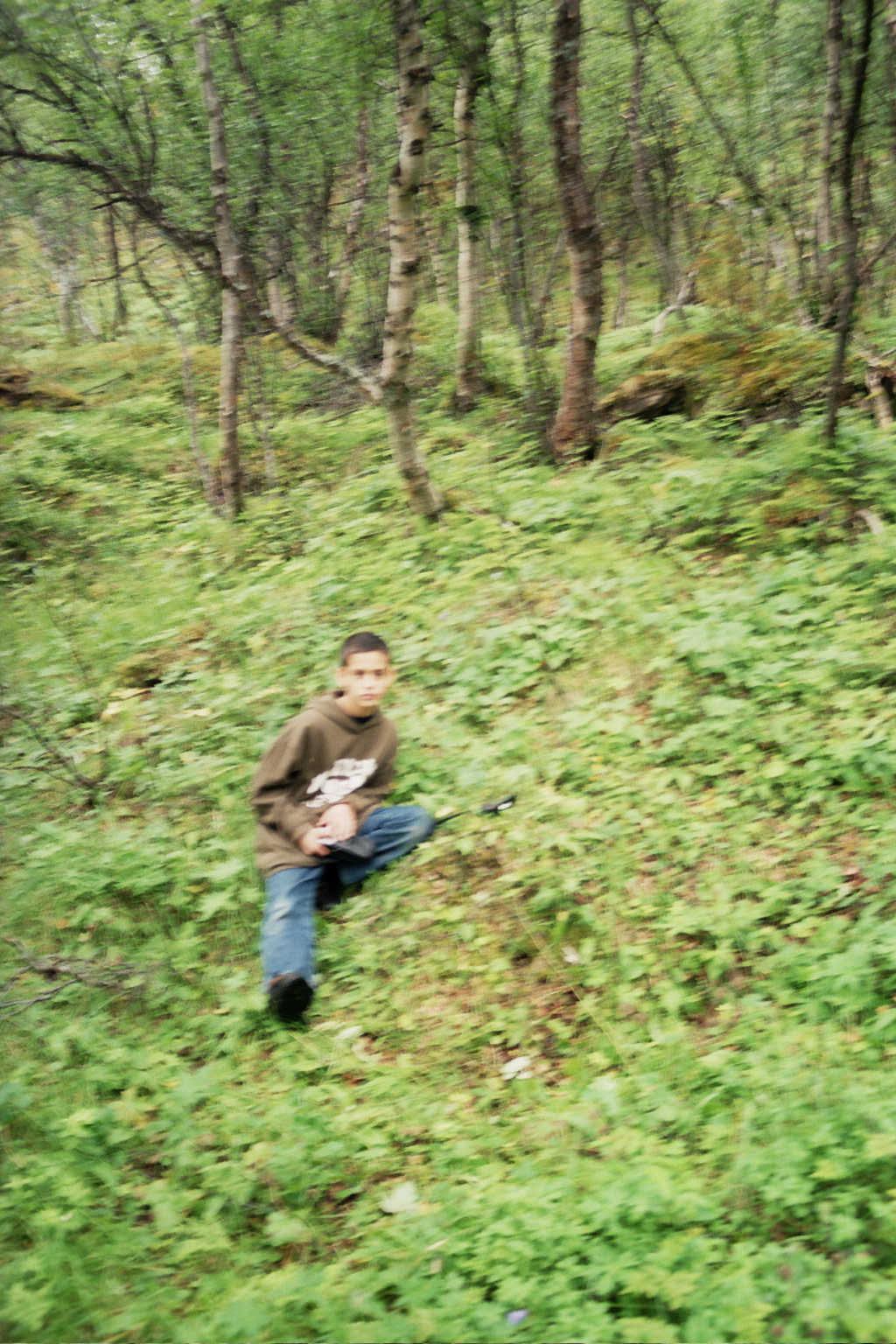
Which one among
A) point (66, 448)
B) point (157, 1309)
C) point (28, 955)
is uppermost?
point (66, 448)

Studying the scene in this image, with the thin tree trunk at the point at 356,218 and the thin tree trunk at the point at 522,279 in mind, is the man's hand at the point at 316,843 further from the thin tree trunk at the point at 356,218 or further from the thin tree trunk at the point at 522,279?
the thin tree trunk at the point at 356,218

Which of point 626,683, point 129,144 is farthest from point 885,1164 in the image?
point 129,144

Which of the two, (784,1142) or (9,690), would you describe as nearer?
(784,1142)

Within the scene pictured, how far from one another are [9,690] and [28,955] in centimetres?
353

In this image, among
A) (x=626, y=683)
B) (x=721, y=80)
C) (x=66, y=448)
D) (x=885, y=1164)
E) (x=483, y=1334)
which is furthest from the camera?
(x=721, y=80)

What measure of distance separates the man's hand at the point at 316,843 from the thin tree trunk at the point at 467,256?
7.30 meters

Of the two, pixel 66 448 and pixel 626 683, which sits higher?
pixel 66 448

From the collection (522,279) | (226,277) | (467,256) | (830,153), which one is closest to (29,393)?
(226,277)

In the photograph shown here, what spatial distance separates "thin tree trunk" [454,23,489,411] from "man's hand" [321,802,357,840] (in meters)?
7.20

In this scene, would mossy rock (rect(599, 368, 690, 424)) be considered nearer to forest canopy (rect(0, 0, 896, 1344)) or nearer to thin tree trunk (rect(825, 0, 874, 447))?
forest canopy (rect(0, 0, 896, 1344))

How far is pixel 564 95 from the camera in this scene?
25.0 ft

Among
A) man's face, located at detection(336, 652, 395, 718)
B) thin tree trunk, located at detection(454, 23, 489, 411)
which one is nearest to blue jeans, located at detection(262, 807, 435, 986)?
man's face, located at detection(336, 652, 395, 718)

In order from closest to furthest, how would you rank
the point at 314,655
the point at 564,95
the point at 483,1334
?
the point at 483,1334 → the point at 314,655 → the point at 564,95

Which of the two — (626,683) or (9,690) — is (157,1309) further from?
(9,690)
